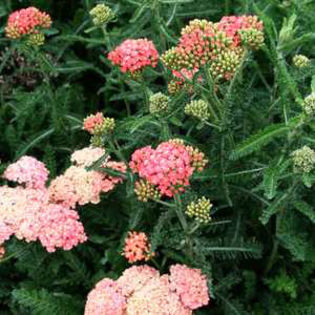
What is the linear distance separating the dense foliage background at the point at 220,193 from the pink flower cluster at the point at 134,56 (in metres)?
0.27

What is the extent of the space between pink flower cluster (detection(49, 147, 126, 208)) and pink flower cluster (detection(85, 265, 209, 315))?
0.58 m

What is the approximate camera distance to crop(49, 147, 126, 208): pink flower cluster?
361 cm

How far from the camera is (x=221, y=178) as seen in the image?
134 inches

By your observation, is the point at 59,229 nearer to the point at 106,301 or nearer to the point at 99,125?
the point at 106,301

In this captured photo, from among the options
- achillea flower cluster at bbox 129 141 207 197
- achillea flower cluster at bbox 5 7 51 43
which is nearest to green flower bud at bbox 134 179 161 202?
achillea flower cluster at bbox 129 141 207 197

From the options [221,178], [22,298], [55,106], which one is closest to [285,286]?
[221,178]

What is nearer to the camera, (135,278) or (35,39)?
(135,278)

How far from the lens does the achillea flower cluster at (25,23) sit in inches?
153

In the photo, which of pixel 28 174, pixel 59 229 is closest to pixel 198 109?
pixel 59 229

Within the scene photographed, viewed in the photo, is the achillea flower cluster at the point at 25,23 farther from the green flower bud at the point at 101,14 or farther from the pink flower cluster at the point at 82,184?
the pink flower cluster at the point at 82,184

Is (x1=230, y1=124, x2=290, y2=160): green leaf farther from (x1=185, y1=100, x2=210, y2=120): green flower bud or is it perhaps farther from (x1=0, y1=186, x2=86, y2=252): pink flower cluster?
(x1=0, y1=186, x2=86, y2=252): pink flower cluster

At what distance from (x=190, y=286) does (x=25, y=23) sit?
2107 millimetres

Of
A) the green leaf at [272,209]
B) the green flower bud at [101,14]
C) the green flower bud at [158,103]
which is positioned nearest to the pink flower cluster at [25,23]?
the green flower bud at [101,14]

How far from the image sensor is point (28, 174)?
376 cm
